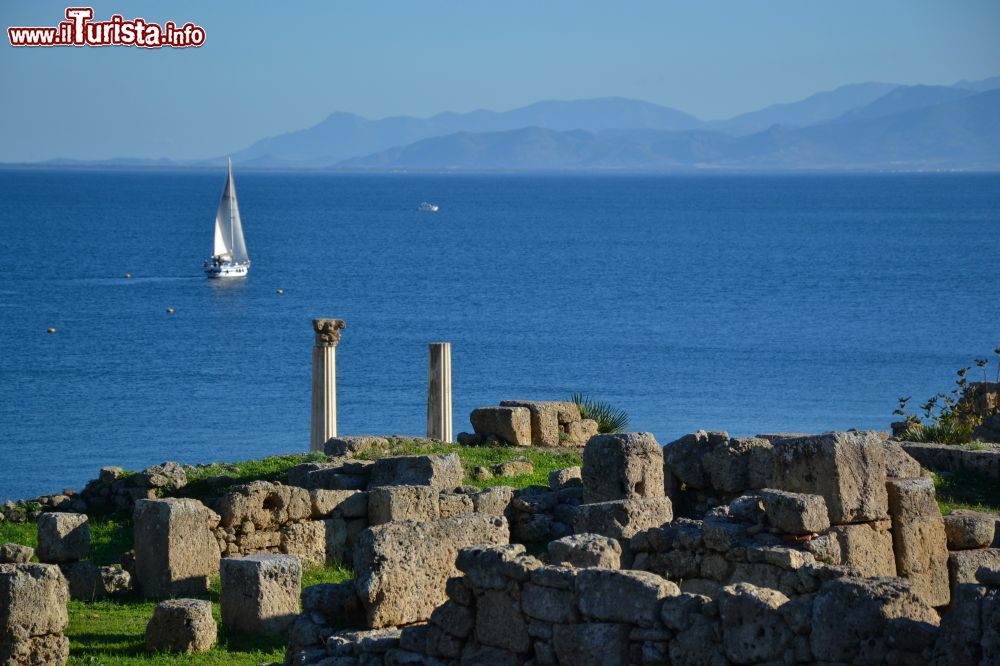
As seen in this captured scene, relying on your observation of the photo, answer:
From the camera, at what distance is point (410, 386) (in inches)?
1951

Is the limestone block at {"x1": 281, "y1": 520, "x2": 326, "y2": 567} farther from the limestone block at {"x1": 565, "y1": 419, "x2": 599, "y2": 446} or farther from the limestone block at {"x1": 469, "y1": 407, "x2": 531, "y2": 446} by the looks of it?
the limestone block at {"x1": 565, "y1": 419, "x2": 599, "y2": 446}

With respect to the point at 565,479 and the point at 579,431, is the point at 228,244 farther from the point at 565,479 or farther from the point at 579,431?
the point at 565,479

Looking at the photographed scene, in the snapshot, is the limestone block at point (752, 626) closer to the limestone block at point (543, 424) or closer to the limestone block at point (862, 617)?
the limestone block at point (862, 617)

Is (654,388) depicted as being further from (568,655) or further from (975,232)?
(975,232)

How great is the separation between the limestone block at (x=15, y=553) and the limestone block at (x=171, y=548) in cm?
122

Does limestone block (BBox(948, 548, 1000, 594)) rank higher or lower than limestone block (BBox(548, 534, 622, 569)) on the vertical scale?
lower

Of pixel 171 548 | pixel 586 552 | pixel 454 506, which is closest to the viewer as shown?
pixel 586 552

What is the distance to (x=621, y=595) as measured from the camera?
1064cm

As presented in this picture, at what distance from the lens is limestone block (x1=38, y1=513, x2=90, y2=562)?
15836 mm

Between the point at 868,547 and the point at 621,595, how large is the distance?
3257 mm

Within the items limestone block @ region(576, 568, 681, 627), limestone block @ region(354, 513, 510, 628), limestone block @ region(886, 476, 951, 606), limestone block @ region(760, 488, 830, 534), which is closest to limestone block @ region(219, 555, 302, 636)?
limestone block @ region(354, 513, 510, 628)

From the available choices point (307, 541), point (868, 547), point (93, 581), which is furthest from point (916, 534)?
point (93, 581)

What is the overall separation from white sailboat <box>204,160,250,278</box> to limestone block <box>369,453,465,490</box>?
6830cm

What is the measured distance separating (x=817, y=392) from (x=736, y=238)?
252 ft
